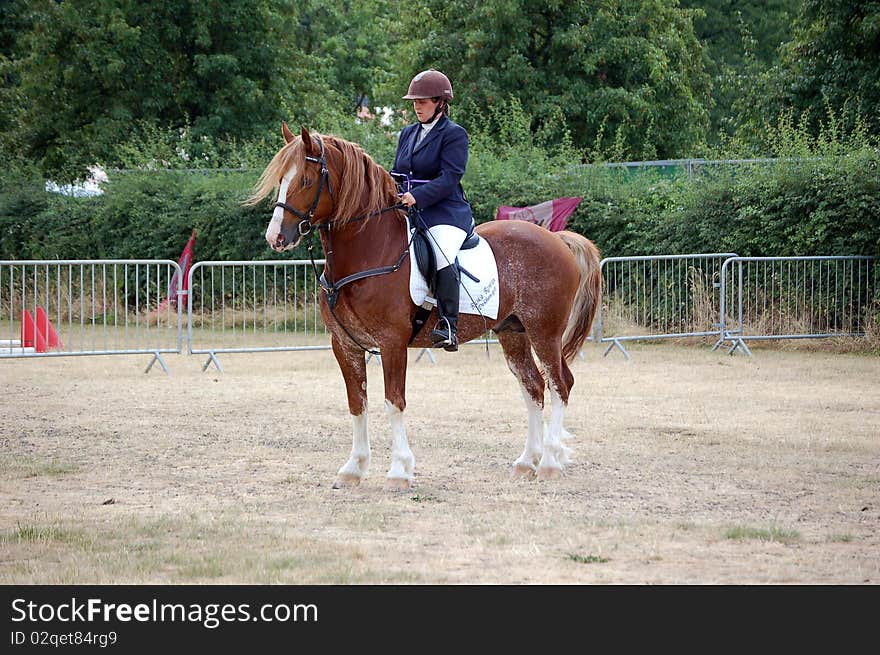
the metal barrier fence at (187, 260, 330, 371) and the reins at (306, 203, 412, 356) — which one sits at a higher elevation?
the reins at (306, 203, 412, 356)

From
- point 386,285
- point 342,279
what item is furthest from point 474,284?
point 342,279

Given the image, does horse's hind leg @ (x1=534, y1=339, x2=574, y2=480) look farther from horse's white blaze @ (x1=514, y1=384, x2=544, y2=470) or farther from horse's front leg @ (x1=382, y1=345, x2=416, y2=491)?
horse's front leg @ (x1=382, y1=345, x2=416, y2=491)

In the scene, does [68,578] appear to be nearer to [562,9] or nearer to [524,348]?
[524,348]

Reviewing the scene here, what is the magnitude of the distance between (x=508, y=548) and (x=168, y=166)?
21784 millimetres

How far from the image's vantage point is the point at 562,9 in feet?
106

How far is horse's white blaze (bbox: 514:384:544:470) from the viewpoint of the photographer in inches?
333

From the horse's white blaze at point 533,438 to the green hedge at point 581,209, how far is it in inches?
409

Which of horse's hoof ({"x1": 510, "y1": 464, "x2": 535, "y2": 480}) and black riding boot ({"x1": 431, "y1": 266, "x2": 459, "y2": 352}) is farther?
horse's hoof ({"x1": 510, "y1": 464, "x2": 535, "y2": 480})

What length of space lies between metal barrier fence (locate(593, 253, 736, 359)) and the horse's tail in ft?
26.8

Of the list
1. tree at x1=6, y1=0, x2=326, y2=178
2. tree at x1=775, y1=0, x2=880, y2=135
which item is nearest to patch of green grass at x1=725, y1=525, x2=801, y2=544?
tree at x1=775, y1=0, x2=880, y2=135

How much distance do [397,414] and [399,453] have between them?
0.26 metres

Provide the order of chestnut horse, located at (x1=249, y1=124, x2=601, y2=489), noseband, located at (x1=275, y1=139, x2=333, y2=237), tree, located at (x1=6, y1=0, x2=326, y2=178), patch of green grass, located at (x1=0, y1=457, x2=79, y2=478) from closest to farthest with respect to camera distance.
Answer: noseband, located at (x1=275, y1=139, x2=333, y2=237)
chestnut horse, located at (x1=249, y1=124, x2=601, y2=489)
patch of green grass, located at (x1=0, y1=457, x2=79, y2=478)
tree, located at (x1=6, y1=0, x2=326, y2=178)

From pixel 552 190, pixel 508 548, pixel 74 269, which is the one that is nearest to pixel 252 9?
pixel 74 269
